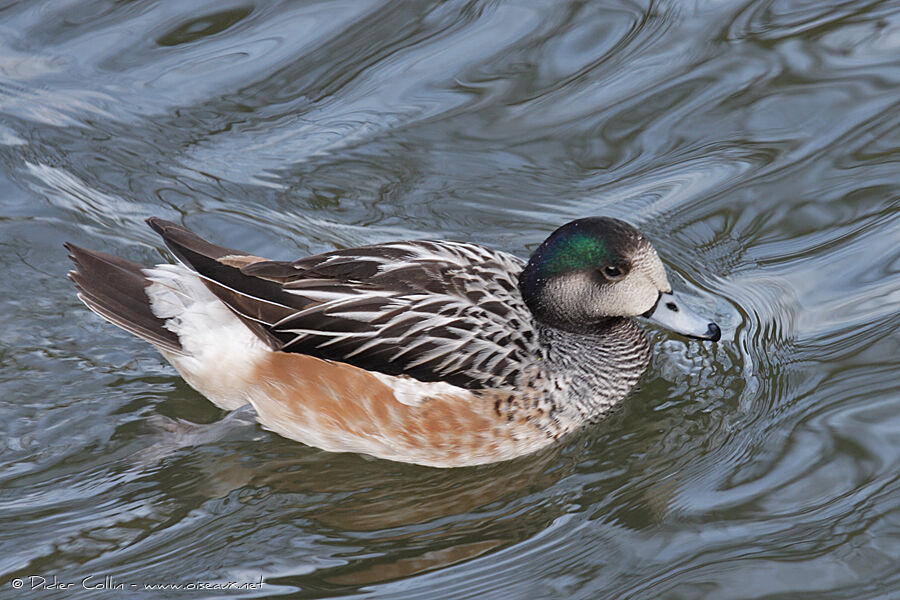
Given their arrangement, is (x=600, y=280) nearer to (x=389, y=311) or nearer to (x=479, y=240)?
(x=389, y=311)

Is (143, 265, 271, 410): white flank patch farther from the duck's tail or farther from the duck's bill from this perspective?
the duck's bill

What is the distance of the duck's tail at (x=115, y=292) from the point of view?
5688 mm

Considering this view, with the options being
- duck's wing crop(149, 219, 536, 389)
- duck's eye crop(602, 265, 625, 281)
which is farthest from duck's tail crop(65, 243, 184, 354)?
duck's eye crop(602, 265, 625, 281)

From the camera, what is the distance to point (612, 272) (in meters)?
5.51

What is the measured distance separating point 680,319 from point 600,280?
1.38 feet

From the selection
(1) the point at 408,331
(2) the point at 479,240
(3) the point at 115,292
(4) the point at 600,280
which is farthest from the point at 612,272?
(3) the point at 115,292

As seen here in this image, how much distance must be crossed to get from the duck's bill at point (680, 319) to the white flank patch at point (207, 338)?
1.87 metres

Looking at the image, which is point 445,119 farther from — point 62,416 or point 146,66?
point 62,416

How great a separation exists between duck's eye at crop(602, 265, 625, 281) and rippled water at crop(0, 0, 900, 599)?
79 cm

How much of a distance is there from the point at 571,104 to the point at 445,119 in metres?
0.83

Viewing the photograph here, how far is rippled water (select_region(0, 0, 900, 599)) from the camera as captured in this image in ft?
16.3

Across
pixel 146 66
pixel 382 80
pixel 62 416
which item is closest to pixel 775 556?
pixel 62 416

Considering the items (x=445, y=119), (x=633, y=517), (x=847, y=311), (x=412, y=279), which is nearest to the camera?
(x=633, y=517)

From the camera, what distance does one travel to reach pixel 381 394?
5.43 m
